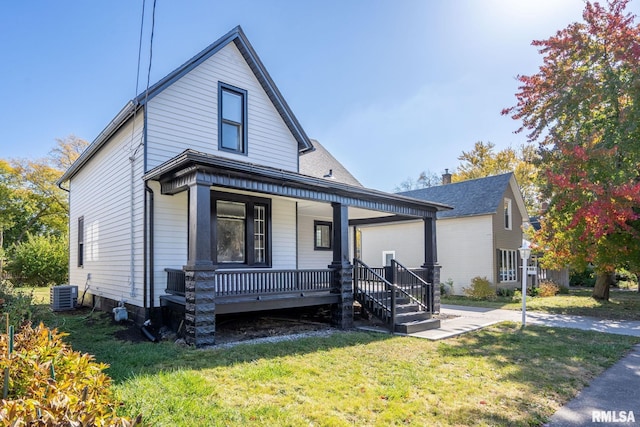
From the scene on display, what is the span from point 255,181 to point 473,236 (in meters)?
14.3

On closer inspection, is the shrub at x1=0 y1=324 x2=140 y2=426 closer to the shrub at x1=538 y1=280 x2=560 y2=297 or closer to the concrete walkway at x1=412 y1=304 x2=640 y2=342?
the concrete walkway at x1=412 y1=304 x2=640 y2=342

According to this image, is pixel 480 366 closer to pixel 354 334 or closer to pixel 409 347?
pixel 409 347

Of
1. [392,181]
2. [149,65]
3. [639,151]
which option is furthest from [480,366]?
[392,181]

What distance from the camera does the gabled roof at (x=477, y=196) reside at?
18.7 metres

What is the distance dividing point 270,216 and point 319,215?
3.08m

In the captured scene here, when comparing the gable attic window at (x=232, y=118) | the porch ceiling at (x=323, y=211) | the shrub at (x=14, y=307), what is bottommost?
the shrub at (x=14, y=307)

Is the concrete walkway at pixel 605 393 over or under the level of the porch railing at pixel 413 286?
under

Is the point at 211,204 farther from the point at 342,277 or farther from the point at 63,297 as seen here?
the point at 63,297

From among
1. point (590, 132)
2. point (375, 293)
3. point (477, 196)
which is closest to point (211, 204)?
point (375, 293)

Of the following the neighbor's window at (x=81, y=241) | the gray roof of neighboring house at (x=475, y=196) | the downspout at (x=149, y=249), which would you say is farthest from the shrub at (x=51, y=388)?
the gray roof of neighboring house at (x=475, y=196)

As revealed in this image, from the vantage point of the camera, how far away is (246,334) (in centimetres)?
844

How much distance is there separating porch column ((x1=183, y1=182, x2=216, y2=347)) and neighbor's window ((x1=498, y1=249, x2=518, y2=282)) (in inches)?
621

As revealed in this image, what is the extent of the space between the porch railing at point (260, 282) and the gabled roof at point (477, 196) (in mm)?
12092

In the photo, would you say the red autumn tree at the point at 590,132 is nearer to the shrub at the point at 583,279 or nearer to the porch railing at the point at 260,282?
the porch railing at the point at 260,282
